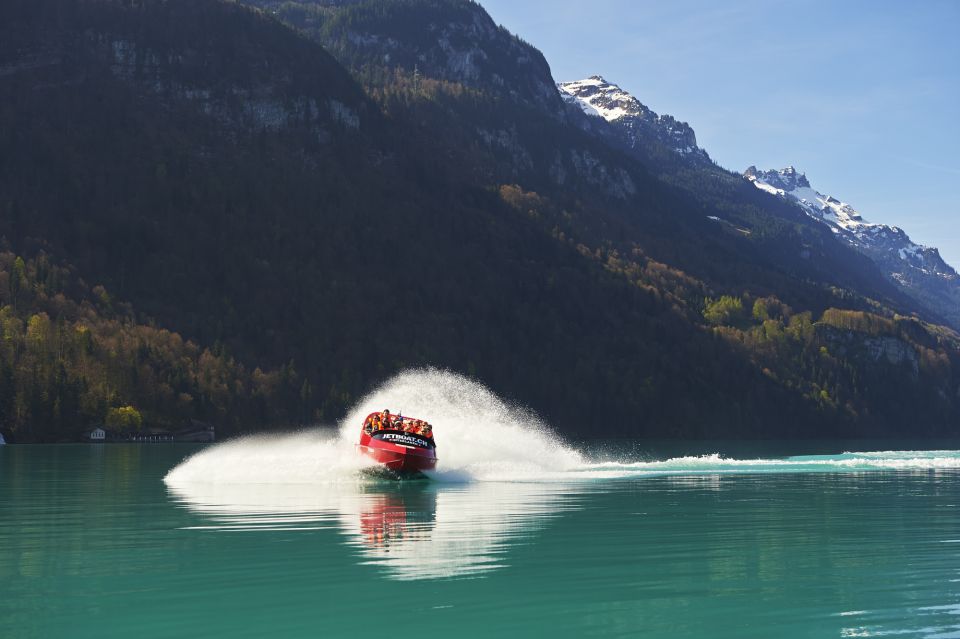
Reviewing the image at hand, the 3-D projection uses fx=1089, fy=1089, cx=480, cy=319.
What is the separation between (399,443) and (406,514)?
18.5m

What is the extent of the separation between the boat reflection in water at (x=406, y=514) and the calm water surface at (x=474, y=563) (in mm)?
196

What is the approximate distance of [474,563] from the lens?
124 feet

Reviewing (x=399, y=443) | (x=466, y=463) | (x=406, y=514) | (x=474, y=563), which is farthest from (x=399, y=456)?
(x=474, y=563)

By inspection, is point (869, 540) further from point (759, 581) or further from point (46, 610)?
point (46, 610)

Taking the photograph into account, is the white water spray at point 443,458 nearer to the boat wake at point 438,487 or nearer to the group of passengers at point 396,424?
the boat wake at point 438,487

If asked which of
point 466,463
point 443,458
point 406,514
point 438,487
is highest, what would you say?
point 443,458

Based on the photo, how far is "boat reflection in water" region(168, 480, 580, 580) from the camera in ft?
130

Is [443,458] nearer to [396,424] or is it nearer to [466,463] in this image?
[466,463]

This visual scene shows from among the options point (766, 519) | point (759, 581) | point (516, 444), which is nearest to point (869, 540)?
point (766, 519)

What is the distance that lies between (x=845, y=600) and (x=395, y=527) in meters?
22.2

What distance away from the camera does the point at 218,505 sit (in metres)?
58.8

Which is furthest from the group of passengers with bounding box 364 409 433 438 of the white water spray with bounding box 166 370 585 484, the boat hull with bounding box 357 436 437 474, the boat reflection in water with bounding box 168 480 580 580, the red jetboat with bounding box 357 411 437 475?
the boat reflection in water with bounding box 168 480 580 580

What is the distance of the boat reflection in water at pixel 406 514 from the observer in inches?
1558

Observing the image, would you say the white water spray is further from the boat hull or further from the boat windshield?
the boat windshield
